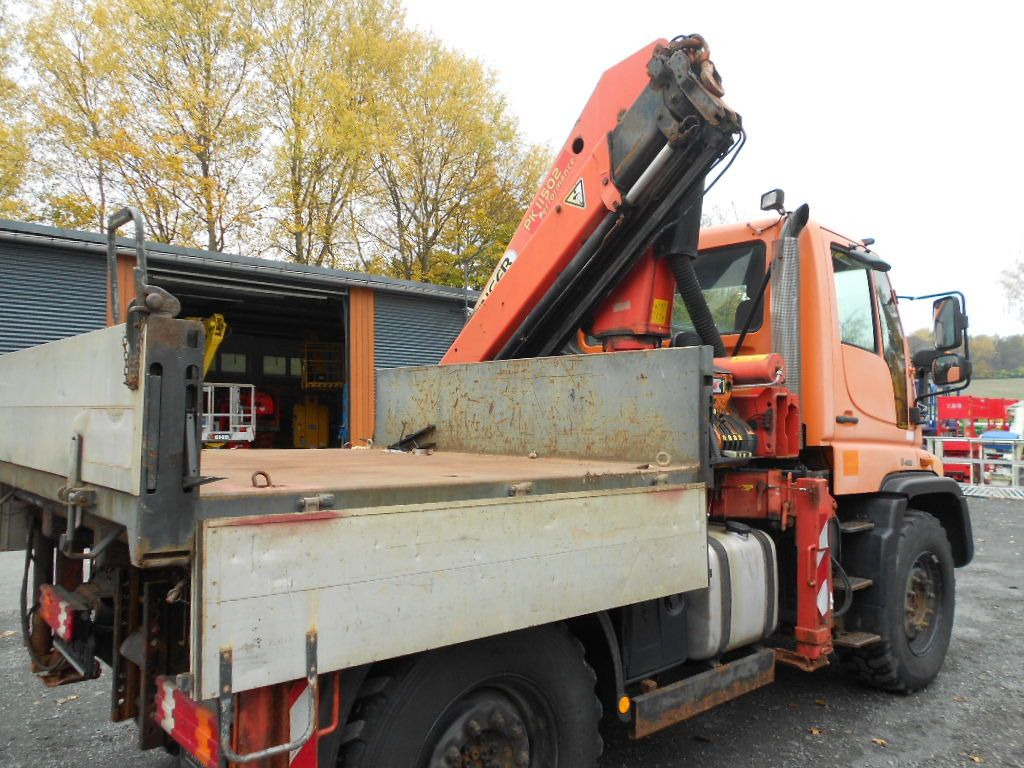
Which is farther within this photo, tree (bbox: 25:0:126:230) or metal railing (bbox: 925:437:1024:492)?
tree (bbox: 25:0:126:230)

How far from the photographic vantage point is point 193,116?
21.5m

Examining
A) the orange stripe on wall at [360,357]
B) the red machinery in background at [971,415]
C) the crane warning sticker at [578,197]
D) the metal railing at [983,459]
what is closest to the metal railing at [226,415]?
the orange stripe on wall at [360,357]

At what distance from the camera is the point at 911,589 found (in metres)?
4.60

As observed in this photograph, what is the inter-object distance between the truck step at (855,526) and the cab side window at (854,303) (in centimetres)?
105

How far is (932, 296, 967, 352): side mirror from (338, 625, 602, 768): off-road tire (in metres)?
3.43

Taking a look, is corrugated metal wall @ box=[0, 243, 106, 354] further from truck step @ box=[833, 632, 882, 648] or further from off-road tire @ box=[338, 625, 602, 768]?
truck step @ box=[833, 632, 882, 648]

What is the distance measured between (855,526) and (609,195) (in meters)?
2.35

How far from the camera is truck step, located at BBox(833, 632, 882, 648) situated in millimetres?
3990

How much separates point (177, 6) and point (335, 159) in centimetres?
610

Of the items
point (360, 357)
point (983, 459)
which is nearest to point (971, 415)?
point (983, 459)

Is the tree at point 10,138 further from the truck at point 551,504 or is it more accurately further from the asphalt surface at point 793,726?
the truck at point 551,504

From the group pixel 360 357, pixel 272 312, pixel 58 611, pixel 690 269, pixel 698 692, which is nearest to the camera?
pixel 58 611

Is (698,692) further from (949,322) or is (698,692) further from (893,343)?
(949,322)

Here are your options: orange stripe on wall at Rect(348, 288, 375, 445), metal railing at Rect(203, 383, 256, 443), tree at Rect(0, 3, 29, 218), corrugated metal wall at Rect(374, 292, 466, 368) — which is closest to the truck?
orange stripe on wall at Rect(348, 288, 375, 445)
